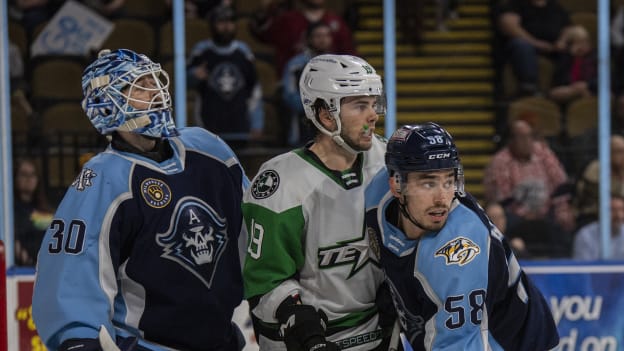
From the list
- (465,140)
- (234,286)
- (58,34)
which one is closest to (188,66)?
(58,34)

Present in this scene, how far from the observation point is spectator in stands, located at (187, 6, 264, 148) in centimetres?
496

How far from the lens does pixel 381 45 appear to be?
5.00 meters

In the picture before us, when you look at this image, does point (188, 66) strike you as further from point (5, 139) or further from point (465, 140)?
point (465, 140)

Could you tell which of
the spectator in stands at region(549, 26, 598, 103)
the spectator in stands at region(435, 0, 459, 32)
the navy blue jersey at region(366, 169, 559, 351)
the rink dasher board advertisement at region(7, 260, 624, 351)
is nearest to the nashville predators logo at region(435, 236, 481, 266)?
the navy blue jersey at region(366, 169, 559, 351)

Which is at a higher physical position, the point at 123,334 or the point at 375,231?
the point at 375,231

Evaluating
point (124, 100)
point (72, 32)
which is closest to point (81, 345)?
point (124, 100)

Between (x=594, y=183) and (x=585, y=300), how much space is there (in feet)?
1.68

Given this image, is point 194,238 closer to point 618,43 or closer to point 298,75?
point 298,75

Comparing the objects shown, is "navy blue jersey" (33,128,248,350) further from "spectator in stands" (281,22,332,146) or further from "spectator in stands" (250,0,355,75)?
"spectator in stands" (250,0,355,75)

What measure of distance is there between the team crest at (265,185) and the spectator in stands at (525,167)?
2273 mm

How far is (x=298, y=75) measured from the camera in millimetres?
5160

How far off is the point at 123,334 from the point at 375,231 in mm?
636

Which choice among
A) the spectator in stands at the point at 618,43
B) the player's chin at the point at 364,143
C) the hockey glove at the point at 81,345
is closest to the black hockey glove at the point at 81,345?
the hockey glove at the point at 81,345

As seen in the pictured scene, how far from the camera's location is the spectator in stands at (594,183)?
498cm
